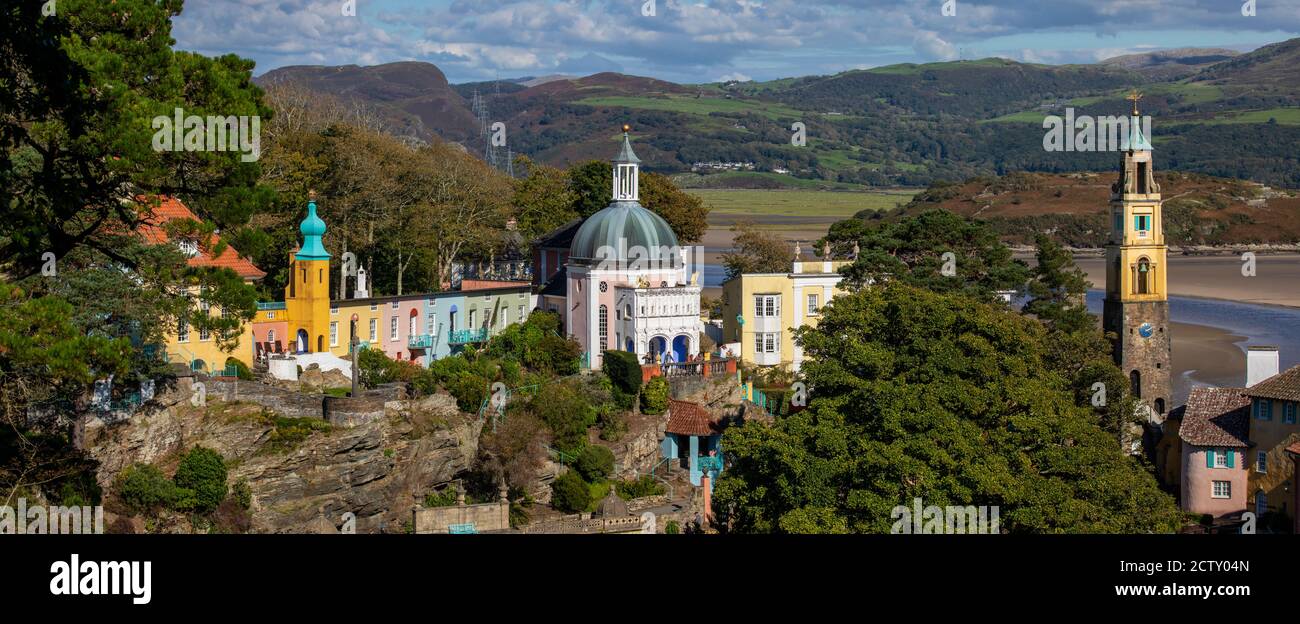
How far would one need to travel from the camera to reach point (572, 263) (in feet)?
219

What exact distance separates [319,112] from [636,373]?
4430cm

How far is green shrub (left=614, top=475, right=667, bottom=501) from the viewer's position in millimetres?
52844

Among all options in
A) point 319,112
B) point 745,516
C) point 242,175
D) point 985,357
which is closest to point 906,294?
point 985,357

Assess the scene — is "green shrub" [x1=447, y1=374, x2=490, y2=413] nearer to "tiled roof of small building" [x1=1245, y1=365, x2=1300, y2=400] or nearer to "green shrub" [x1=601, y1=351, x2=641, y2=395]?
"green shrub" [x1=601, y1=351, x2=641, y2=395]

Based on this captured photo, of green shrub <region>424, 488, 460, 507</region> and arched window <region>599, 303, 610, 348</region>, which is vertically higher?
arched window <region>599, 303, 610, 348</region>

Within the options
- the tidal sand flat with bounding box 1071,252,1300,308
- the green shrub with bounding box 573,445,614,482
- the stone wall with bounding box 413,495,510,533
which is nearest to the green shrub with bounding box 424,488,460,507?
the stone wall with bounding box 413,495,510,533

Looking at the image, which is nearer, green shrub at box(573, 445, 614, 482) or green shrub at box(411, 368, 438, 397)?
green shrub at box(411, 368, 438, 397)

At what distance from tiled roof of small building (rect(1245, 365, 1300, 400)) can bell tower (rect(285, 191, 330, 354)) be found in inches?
1232

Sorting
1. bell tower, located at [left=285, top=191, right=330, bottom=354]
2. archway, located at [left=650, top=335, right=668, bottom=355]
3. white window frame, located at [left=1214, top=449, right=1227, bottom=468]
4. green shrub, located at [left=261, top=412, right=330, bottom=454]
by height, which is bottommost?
white window frame, located at [left=1214, top=449, right=1227, bottom=468]

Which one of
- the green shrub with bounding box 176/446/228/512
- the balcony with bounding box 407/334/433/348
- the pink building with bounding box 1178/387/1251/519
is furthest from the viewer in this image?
the balcony with bounding box 407/334/433/348

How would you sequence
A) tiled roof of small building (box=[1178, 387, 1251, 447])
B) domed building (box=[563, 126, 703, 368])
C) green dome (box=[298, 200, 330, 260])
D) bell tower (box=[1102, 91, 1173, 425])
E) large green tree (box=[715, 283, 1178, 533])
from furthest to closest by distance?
1. domed building (box=[563, 126, 703, 368])
2. bell tower (box=[1102, 91, 1173, 425])
3. green dome (box=[298, 200, 330, 260])
4. tiled roof of small building (box=[1178, 387, 1251, 447])
5. large green tree (box=[715, 283, 1178, 533])

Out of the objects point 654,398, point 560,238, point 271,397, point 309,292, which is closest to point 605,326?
point 654,398

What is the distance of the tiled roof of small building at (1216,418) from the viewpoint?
164 ft
